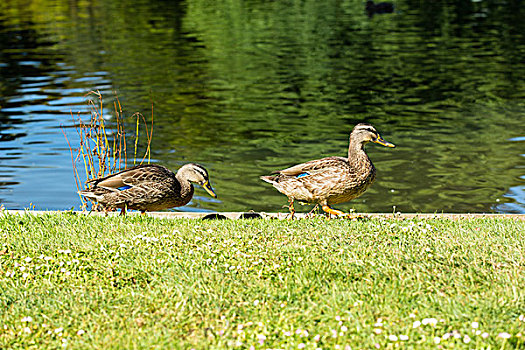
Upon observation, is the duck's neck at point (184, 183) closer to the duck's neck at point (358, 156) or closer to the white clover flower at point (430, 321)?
the duck's neck at point (358, 156)

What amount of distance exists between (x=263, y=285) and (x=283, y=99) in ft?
52.1

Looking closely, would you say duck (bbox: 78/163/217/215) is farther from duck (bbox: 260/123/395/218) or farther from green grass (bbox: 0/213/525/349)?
duck (bbox: 260/123/395/218)

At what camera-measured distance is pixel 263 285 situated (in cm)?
680

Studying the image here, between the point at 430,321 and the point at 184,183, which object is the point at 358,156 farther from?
the point at 430,321

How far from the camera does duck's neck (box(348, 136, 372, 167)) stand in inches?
363

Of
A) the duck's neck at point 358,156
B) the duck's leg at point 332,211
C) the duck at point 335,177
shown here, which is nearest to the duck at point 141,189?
the duck at point 335,177

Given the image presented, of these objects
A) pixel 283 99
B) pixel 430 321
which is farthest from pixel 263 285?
pixel 283 99

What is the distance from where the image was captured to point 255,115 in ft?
66.4

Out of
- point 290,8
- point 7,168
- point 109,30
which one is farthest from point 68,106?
point 290,8

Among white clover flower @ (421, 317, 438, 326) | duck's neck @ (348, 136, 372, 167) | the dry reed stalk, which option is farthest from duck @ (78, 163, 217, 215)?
white clover flower @ (421, 317, 438, 326)

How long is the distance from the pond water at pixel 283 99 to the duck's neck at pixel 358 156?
3.88 metres

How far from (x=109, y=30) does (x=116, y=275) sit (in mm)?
36901

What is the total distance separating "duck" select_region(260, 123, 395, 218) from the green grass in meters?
0.69

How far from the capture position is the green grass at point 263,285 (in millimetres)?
5922
